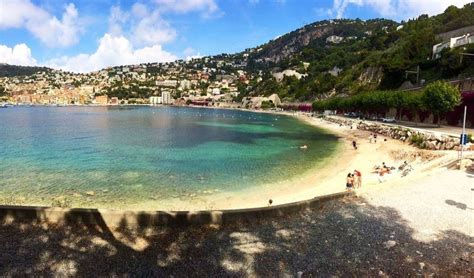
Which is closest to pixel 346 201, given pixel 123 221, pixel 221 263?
pixel 221 263

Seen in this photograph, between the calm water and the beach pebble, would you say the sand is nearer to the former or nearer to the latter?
the calm water

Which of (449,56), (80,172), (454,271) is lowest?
(80,172)

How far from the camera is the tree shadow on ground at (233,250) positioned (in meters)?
7.81

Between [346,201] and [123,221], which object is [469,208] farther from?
[123,221]

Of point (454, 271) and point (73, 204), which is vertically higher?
point (454, 271)

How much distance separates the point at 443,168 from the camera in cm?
1991

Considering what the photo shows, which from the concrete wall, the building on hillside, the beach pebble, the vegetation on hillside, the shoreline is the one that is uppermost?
the building on hillside

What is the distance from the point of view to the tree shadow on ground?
781 cm

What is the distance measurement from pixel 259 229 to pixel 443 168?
47.3 feet

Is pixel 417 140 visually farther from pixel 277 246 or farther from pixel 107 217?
pixel 107 217

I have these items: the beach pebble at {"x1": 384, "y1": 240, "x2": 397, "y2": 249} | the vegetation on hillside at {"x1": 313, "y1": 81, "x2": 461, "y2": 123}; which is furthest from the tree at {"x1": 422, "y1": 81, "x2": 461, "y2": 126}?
the beach pebble at {"x1": 384, "y1": 240, "x2": 397, "y2": 249}

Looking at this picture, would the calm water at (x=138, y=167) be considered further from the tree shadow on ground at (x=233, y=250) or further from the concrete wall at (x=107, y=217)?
the tree shadow on ground at (x=233, y=250)

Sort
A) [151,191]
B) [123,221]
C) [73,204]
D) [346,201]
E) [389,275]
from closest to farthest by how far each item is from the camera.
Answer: [389,275], [123,221], [346,201], [73,204], [151,191]

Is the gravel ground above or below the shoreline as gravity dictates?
above
